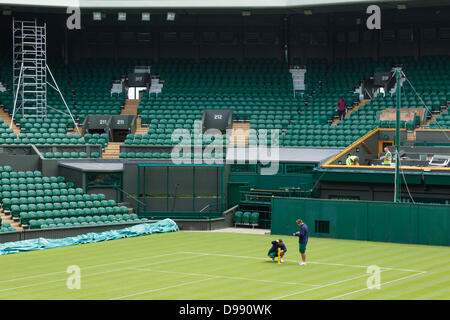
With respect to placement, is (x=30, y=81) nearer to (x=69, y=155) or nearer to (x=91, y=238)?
(x=69, y=155)

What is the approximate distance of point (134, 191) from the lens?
42469 mm

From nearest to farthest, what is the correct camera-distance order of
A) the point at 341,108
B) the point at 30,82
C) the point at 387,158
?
the point at 387,158
the point at 341,108
the point at 30,82

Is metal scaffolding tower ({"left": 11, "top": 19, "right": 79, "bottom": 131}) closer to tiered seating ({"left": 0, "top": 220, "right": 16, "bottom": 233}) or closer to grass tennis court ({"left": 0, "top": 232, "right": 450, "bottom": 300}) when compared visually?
tiered seating ({"left": 0, "top": 220, "right": 16, "bottom": 233})

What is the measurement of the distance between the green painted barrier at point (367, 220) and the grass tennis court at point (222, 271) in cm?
117

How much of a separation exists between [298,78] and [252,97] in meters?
4.77

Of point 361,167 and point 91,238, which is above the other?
point 361,167

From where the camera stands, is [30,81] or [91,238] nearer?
[91,238]

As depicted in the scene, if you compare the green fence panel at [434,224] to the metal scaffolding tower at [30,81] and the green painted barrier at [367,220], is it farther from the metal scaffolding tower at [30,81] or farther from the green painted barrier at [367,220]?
the metal scaffolding tower at [30,81]

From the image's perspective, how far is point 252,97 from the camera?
5359 cm

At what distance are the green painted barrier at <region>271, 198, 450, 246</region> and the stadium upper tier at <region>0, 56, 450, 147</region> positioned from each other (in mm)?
10459

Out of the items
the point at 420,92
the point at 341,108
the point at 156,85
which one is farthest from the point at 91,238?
the point at 420,92

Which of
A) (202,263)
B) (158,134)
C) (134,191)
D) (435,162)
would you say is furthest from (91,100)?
(202,263)

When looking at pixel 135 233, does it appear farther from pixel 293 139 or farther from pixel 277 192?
pixel 293 139

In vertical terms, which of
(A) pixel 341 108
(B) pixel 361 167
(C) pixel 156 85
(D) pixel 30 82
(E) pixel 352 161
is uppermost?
(C) pixel 156 85
